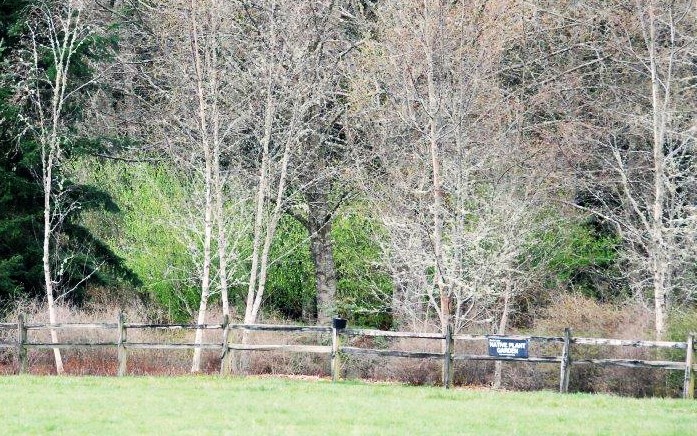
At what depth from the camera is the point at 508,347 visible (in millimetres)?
22750

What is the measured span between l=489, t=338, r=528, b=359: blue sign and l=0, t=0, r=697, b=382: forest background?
336 centimetres

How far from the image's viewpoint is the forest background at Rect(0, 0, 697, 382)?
27.6 metres

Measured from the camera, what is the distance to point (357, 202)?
33.7m

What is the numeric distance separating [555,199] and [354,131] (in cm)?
581

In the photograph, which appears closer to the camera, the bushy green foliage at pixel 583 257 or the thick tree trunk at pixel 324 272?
the bushy green foliage at pixel 583 257

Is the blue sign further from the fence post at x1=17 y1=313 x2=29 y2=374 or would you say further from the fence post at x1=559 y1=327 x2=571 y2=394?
the fence post at x1=17 y1=313 x2=29 y2=374

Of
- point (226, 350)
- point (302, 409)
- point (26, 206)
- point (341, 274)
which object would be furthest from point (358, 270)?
point (302, 409)

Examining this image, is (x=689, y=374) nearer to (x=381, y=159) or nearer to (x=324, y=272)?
(x=381, y=159)

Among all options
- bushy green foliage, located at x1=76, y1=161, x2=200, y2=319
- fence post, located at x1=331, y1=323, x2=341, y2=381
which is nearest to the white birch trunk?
fence post, located at x1=331, y1=323, x2=341, y2=381

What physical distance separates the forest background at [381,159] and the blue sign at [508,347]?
3.36 meters

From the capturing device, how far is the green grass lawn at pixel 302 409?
54.3 feet

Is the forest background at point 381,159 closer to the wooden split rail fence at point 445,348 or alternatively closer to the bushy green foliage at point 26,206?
the bushy green foliage at point 26,206

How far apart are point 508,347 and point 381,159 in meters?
10.2

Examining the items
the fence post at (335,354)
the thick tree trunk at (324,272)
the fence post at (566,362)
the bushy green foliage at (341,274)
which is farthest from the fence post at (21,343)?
the thick tree trunk at (324,272)
